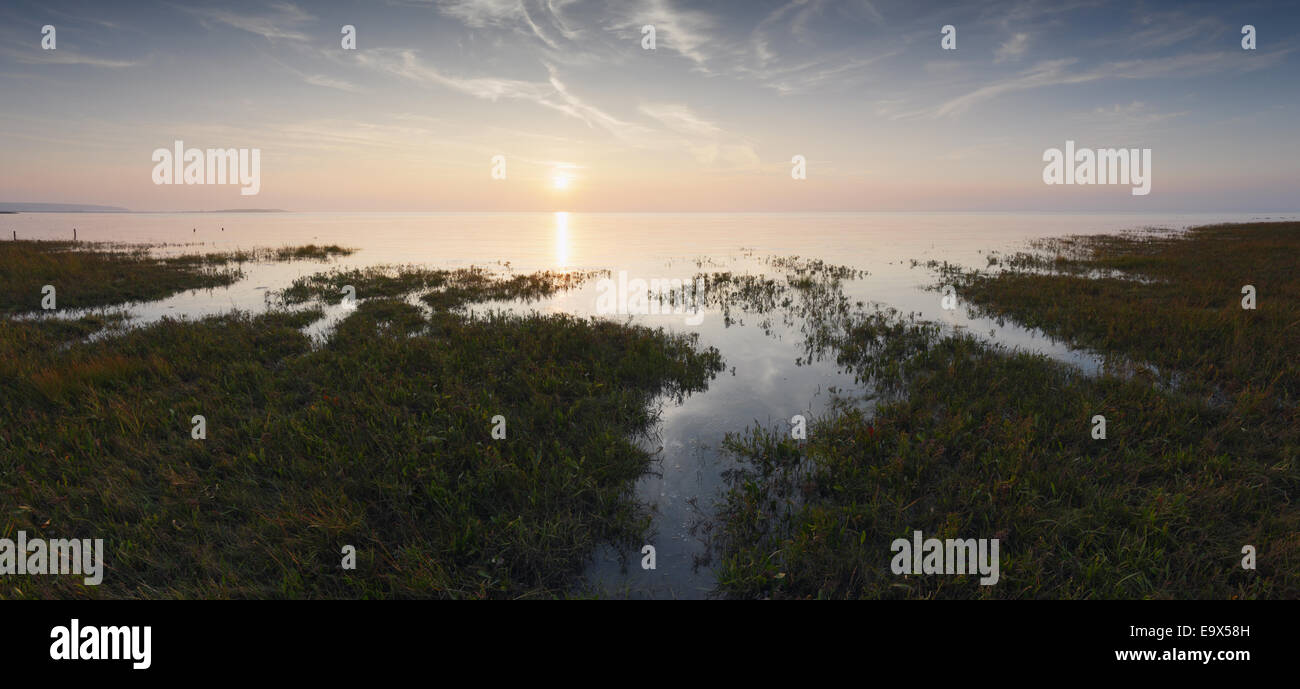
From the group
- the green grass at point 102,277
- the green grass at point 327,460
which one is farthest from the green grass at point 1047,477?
the green grass at point 102,277

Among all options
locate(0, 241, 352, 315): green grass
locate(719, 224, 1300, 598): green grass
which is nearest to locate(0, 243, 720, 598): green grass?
locate(719, 224, 1300, 598): green grass

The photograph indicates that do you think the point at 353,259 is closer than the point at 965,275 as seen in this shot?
No

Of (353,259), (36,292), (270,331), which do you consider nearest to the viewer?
(270,331)

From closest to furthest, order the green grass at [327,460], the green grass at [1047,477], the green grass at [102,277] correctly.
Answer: the green grass at [1047,477]
the green grass at [327,460]
the green grass at [102,277]

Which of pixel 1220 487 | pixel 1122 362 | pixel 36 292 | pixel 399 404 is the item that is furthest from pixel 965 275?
pixel 36 292

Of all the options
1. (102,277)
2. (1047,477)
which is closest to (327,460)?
(1047,477)

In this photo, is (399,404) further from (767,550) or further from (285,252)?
(285,252)

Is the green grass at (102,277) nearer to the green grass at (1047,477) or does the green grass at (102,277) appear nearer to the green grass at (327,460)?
the green grass at (327,460)

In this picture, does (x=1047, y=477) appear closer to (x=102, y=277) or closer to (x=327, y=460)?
(x=327, y=460)
